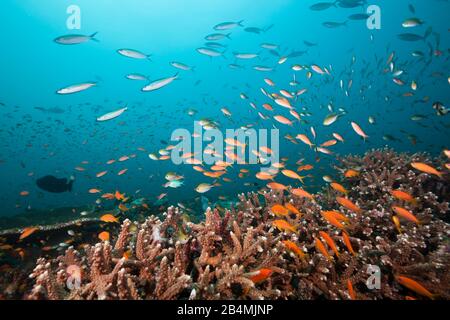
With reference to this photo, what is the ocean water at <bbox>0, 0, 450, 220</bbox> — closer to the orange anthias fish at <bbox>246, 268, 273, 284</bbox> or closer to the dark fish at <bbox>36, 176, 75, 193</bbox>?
the dark fish at <bbox>36, 176, 75, 193</bbox>

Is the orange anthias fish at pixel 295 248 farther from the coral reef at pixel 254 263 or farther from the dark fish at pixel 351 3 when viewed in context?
the dark fish at pixel 351 3

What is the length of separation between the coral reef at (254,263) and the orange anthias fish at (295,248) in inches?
0.8

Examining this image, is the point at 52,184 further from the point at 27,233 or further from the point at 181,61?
the point at 181,61

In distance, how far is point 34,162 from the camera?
9269cm

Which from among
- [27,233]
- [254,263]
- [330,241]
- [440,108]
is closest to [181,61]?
[27,233]

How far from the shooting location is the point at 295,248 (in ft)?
10.6

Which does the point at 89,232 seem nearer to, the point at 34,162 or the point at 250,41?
the point at 250,41

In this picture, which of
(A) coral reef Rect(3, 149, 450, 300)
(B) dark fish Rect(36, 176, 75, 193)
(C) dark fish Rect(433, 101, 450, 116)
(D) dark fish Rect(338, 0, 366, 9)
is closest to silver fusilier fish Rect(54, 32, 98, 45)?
(B) dark fish Rect(36, 176, 75, 193)

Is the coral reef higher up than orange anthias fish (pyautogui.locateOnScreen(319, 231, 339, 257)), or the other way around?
orange anthias fish (pyautogui.locateOnScreen(319, 231, 339, 257))

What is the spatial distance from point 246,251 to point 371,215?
117 inches

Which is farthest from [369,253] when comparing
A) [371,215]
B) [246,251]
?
[246,251]

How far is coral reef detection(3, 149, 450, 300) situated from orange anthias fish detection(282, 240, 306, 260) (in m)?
Answer: 0.02

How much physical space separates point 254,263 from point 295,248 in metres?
0.61

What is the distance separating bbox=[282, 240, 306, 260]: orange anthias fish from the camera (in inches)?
127
